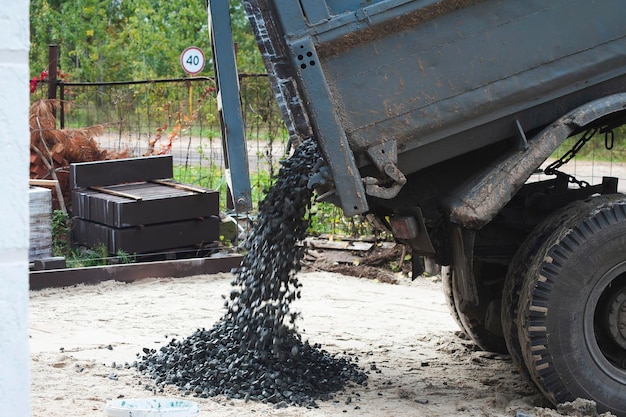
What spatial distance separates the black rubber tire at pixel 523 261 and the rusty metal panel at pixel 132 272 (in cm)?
428

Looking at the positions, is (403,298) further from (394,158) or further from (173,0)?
(173,0)

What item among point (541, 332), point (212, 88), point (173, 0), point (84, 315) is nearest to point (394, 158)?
point (541, 332)

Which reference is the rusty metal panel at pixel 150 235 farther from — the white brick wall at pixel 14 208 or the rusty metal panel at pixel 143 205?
the white brick wall at pixel 14 208

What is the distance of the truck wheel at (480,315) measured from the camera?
18.6 feet

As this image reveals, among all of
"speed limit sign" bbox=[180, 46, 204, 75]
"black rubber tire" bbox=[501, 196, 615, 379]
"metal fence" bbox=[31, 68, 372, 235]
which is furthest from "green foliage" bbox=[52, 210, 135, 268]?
"black rubber tire" bbox=[501, 196, 615, 379]

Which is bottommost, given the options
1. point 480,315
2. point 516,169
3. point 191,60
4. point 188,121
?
point 480,315

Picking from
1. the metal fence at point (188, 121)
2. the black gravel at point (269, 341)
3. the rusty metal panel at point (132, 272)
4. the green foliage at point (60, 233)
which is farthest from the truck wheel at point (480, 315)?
the green foliage at point (60, 233)

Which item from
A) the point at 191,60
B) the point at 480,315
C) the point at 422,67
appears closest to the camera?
the point at 422,67

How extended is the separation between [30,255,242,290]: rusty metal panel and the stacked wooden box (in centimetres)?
34

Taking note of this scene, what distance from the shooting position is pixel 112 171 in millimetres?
9477

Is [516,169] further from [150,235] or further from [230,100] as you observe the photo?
[150,235]

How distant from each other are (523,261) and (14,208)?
3407 mm

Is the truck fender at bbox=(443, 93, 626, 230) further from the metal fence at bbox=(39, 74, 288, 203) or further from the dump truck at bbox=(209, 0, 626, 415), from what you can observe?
the metal fence at bbox=(39, 74, 288, 203)

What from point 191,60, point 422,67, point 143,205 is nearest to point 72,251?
point 143,205
